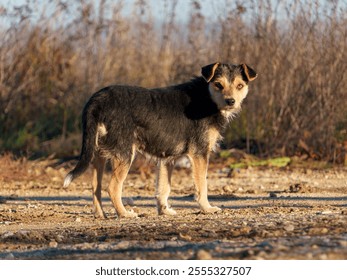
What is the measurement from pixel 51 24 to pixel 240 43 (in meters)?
4.68

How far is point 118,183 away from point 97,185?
1.10 feet

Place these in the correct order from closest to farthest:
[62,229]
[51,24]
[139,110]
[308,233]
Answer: [308,233] < [62,229] < [139,110] < [51,24]

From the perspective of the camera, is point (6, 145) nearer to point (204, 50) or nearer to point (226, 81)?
point (204, 50)

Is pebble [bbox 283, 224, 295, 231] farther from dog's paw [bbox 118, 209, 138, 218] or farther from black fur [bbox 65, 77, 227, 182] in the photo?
black fur [bbox 65, 77, 227, 182]

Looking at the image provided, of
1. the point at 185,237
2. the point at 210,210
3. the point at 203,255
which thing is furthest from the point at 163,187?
the point at 203,255

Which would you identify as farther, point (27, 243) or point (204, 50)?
point (204, 50)

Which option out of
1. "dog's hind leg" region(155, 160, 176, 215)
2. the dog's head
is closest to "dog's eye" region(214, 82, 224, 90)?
the dog's head

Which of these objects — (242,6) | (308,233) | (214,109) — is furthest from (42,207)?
(242,6)

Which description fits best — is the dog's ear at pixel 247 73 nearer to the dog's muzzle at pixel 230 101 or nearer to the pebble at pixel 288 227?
the dog's muzzle at pixel 230 101

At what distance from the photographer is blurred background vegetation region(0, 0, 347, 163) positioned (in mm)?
14836

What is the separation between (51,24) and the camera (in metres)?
17.7

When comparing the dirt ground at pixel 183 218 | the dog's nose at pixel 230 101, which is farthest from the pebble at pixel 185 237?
the dog's nose at pixel 230 101

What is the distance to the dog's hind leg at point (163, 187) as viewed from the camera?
942cm

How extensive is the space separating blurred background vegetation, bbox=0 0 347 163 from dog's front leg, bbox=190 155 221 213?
5716mm
